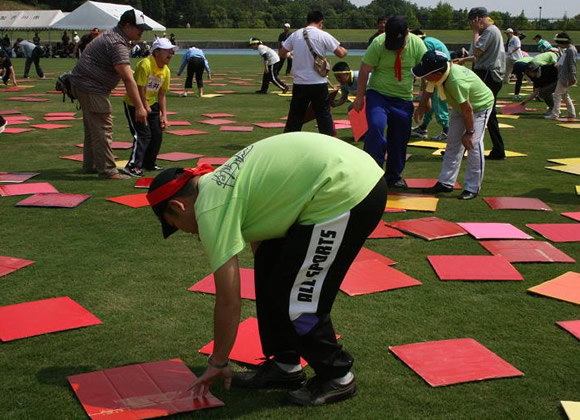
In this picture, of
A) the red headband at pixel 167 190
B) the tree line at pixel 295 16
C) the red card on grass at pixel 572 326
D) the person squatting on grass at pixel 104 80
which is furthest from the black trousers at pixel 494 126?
the tree line at pixel 295 16

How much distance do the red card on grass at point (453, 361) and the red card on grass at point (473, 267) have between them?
1.14 m

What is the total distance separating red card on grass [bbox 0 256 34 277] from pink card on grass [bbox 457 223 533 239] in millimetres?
3690

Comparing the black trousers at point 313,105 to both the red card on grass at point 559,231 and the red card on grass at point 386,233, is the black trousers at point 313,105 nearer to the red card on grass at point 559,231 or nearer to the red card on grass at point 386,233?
the red card on grass at point 386,233

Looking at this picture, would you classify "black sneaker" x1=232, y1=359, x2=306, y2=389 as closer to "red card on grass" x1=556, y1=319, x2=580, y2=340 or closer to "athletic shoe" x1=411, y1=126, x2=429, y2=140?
"red card on grass" x1=556, y1=319, x2=580, y2=340

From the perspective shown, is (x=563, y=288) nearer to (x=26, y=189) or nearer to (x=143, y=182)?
(x=143, y=182)

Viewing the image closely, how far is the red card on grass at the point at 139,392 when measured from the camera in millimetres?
3111

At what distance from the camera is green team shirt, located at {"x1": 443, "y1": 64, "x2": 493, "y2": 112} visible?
22.3 feet

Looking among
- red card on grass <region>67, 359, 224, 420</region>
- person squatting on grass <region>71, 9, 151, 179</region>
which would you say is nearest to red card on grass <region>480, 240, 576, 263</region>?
red card on grass <region>67, 359, 224, 420</region>

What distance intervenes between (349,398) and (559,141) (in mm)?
9489

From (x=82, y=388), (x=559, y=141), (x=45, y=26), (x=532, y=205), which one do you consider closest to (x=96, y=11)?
(x=45, y=26)

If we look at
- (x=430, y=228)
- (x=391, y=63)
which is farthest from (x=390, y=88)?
(x=430, y=228)

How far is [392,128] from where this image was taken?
7.70 metres

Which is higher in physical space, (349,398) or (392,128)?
(392,128)

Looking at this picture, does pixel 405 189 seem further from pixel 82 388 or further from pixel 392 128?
pixel 82 388
